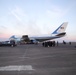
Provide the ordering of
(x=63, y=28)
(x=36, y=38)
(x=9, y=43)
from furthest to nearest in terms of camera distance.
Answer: (x=36, y=38), (x=63, y=28), (x=9, y=43)

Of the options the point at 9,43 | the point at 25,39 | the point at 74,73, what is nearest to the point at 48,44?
the point at 9,43

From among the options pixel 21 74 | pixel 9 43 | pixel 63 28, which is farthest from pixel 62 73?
pixel 63 28

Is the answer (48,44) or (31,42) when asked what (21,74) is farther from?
(31,42)

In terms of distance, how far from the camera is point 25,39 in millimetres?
76062

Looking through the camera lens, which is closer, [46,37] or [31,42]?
[46,37]

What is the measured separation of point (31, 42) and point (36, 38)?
427 cm

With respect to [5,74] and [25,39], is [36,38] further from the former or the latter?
[5,74]

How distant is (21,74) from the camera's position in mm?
8195

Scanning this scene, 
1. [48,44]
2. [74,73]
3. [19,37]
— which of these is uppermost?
[19,37]

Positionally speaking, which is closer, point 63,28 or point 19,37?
point 63,28

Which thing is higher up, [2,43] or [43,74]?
[2,43]

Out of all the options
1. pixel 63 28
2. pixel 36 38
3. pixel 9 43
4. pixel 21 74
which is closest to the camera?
pixel 21 74

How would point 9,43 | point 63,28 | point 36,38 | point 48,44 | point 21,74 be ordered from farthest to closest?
point 36,38 < point 63,28 < point 9,43 < point 48,44 < point 21,74

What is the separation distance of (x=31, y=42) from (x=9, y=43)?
2488cm
